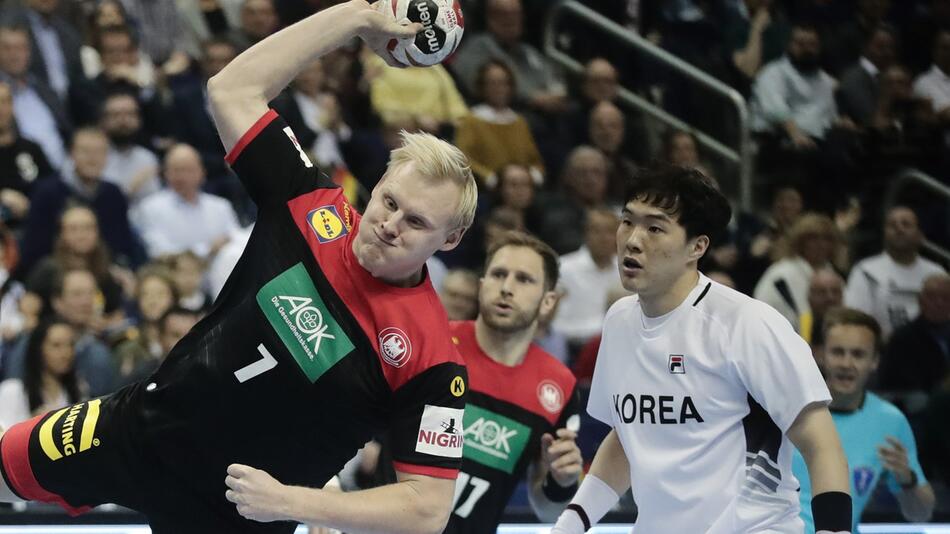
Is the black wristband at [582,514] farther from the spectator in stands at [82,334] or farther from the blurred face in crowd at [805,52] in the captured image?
the blurred face in crowd at [805,52]

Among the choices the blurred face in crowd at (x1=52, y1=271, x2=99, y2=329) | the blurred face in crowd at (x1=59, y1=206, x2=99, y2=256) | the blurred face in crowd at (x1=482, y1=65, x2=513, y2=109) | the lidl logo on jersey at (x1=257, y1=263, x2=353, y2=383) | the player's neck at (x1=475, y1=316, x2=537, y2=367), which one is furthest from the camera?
the blurred face in crowd at (x1=482, y1=65, x2=513, y2=109)

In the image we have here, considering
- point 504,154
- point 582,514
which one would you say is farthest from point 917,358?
point 582,514

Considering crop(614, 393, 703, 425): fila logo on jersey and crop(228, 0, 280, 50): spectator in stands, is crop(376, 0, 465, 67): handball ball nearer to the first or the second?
crop(614, 393, 703, 425): fila logo on jersey

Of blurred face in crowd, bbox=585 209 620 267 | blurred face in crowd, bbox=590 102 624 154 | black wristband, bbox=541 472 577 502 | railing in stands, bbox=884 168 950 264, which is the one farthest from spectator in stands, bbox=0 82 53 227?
railing in stands, bbox=884 168 950 264

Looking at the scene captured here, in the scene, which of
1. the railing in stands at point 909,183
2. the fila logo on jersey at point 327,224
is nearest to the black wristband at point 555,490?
the fila logo on jersey at point 327,224

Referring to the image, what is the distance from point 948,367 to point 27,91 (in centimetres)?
700

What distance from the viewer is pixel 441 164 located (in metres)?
4.32

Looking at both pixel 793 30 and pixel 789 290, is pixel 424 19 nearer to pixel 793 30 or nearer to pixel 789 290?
pixel 789 290

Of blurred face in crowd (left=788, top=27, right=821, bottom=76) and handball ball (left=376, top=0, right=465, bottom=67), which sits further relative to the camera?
blurred face in crowd (left=788, top=27, right=821, bottom=76)

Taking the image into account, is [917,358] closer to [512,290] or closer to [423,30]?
[512,290]

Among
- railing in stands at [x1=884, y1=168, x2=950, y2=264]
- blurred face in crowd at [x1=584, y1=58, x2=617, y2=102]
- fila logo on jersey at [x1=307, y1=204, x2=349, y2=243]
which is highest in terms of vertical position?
blurred face in crowd at [x1=584, y1=58, x2=617, y2=102]

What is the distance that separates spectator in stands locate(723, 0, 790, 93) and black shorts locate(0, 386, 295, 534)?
29.2ft

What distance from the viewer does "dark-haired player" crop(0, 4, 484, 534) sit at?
13.9 ft

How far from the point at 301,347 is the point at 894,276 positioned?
6868 millimetres
